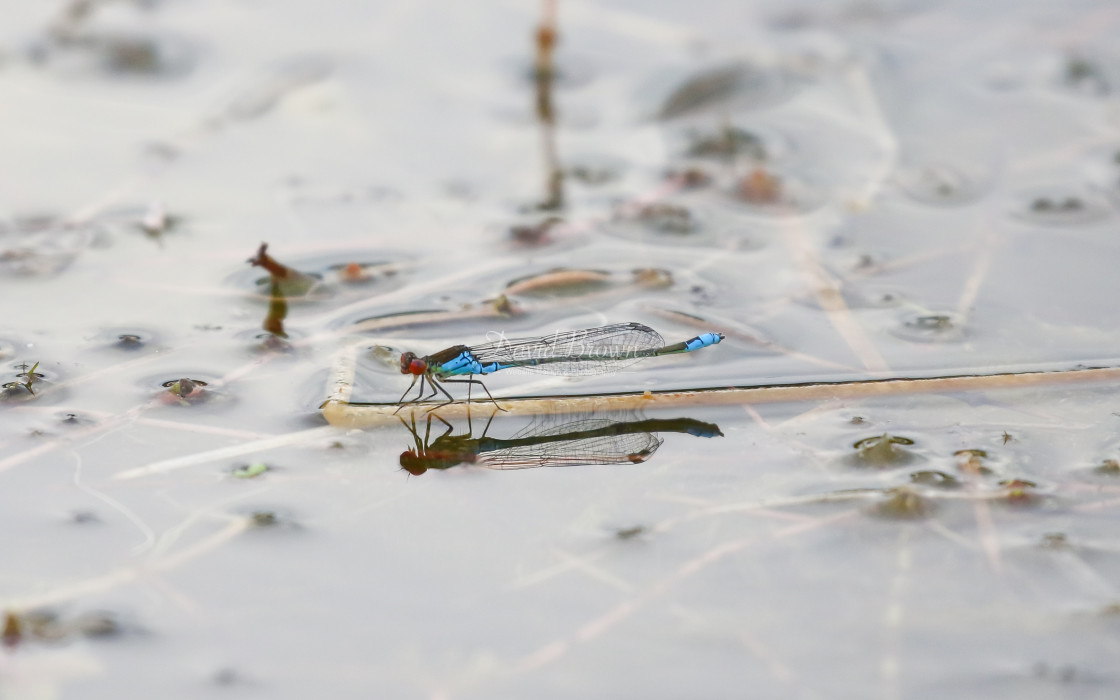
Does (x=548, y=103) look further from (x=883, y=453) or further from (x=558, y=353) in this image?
(x=883, y=453)

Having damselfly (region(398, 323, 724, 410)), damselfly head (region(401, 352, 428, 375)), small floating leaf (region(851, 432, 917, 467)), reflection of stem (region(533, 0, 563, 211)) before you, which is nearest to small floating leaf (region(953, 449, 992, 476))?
small floating leaf (region(851, 432, 917, 467))

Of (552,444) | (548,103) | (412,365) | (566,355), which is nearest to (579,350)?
(566,355)

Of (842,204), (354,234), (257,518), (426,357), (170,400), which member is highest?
(842,204)

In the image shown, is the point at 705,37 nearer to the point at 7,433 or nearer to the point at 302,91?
the point at 302,91

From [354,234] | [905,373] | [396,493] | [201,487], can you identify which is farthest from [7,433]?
[905,373]

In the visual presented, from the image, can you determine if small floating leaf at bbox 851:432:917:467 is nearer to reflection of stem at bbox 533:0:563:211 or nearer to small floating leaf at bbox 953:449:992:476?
small floating leaf at bbox 953:449:992:476

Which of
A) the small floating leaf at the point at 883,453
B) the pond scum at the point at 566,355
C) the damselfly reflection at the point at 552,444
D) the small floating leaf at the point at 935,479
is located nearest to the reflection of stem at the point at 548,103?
the pond scum at the point at 566,355

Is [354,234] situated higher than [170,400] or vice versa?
[354,234]
